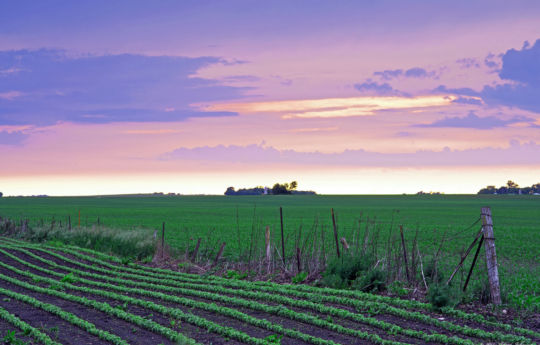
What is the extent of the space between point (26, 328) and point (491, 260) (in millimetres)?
8909

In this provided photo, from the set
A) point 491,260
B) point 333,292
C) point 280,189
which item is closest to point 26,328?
point 333,292

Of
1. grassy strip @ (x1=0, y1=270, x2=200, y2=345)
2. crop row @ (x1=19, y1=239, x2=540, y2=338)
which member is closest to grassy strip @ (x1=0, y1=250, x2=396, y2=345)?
grassy strip @ (x1=0, y1=270, x2=200, y2=345)

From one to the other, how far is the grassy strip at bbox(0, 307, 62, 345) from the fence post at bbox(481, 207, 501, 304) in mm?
8152

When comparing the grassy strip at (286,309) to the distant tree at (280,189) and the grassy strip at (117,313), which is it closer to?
the grassy strip at (117,313)

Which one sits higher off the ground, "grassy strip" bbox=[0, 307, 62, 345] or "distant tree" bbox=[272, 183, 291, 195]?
"distant tree" bbox=[272, 183, 291, 195]

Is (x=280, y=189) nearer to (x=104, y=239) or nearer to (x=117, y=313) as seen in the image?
(x=104, y=239)

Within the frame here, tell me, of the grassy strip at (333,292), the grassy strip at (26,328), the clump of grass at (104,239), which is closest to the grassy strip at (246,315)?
the grassy strip at (333,292)

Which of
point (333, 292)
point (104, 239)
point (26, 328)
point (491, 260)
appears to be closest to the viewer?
point (26, 328)

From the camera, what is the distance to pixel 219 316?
33.8 feet

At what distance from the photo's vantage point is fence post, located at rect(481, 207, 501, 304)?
10984 millimetres

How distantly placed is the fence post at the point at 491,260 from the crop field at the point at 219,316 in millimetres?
1064

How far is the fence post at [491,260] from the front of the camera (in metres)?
11.0

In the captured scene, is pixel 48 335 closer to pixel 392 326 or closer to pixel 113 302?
pixel 113 302

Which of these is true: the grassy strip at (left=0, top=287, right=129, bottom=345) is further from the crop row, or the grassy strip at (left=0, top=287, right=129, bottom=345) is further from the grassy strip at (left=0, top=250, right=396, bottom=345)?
the crop row
